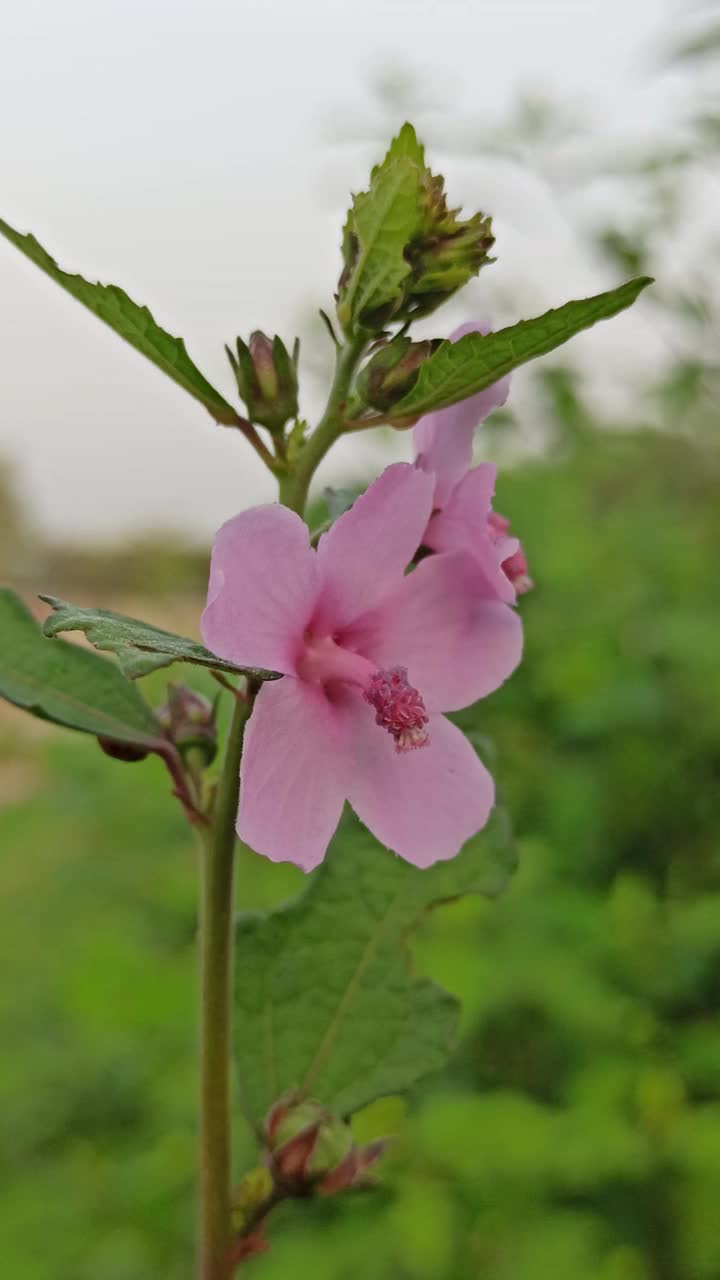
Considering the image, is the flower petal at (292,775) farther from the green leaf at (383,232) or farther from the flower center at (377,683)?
the green leaf at (383,232)

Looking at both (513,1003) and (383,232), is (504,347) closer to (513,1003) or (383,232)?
(383,232)

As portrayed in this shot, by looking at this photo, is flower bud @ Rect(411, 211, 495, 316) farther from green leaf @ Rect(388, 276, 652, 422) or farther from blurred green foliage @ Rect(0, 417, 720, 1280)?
blurred green foliage @ Rect(0, 417, 720, 1280)

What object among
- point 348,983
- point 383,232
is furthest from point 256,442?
point 348,983

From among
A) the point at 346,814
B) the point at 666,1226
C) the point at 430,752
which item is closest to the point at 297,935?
Answer: the point at 346,814

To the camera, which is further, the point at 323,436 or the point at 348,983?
the point at 348,983

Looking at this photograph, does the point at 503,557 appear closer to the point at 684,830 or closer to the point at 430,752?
the point at 430,752

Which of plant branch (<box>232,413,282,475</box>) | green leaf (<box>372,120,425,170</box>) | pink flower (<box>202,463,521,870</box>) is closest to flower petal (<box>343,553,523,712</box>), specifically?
pink flower (<box>202,463,521,870</box>)
